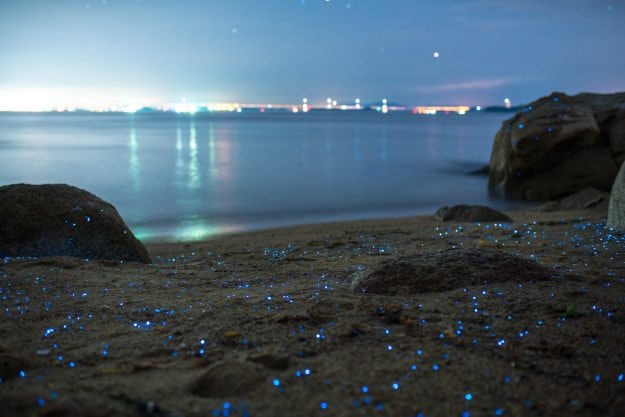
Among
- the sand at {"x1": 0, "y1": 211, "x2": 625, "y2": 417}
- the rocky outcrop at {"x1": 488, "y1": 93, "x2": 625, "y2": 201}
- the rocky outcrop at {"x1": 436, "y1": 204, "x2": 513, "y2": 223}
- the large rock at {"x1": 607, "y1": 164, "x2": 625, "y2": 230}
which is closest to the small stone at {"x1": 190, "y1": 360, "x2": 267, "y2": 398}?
the sand at {"x1": 0, "y1": 211, "x2": 625, "y2": 417}

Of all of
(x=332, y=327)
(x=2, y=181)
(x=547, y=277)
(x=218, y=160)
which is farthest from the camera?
(x=218, y=160)

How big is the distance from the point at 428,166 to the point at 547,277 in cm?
2241

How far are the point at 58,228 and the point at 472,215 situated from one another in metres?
6.86

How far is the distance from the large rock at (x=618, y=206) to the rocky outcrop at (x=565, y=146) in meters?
6.81

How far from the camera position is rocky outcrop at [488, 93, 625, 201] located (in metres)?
13.3

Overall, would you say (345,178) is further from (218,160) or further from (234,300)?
(234,300)

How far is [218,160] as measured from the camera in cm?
2919

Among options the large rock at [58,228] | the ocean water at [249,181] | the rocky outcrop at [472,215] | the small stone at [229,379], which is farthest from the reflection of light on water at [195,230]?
the small stone at [229,379]

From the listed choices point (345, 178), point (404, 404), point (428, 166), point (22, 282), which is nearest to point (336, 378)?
point (404, 404)

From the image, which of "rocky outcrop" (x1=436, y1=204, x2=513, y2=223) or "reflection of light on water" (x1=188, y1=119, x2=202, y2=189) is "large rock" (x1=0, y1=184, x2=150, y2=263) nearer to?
"rocky outcrop" (x1=436, y1=204, x2=513, y2=223)

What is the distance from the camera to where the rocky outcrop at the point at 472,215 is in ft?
31.3

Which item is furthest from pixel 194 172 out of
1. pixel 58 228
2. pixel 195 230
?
pixel 58 228

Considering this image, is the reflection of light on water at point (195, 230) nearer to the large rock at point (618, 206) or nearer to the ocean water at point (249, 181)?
the ocean water at point (249, 181)

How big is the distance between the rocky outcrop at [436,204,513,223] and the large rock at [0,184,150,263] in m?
5.90
